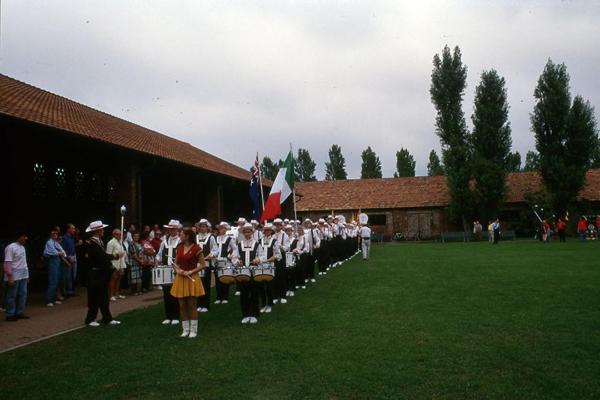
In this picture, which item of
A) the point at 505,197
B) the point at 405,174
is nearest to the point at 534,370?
the point at 505,197

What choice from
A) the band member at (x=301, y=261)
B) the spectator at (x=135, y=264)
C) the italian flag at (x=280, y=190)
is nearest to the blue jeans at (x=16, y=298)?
the spectator at (x=135, y=264)

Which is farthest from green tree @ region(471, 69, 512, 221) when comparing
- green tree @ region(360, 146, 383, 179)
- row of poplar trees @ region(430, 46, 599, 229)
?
green tree @ region(360, 146, 383, 179)

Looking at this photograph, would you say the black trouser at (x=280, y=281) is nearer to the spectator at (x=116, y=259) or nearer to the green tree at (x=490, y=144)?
the spectator at (x=116, y=259)

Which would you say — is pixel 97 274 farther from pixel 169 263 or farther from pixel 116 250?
pixel 116 250

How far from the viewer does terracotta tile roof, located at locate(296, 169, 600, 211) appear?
41.2 metres

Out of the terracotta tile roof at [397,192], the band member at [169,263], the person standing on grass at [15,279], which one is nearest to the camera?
the band member at [169,263]

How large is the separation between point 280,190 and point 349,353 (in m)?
7.28

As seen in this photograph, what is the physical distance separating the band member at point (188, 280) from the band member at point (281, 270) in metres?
2.90

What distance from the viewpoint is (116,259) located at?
11172 mm

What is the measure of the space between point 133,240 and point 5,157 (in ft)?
13.7

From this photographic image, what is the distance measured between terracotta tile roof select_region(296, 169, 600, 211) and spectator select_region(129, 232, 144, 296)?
2807 cm

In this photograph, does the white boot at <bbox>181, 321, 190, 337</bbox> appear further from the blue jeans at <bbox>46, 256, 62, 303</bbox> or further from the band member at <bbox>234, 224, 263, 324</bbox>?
the blue jeans at <bbox>46, 256, 62, 303</bbox>

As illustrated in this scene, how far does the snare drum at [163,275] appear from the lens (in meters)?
9.02

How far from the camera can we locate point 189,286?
7.63m
